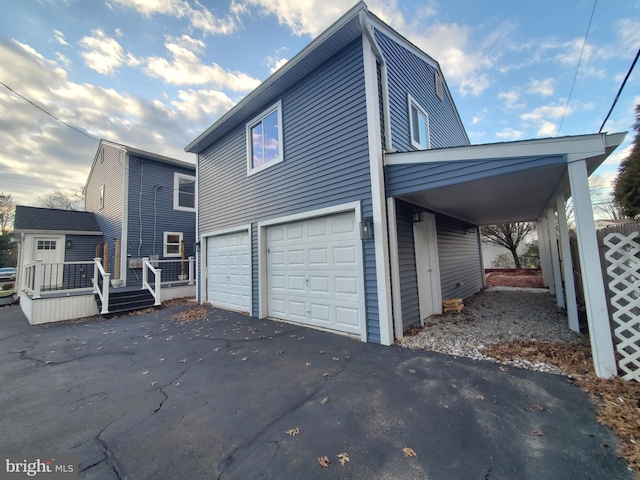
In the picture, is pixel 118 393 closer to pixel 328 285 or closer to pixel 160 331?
pixel 160 331

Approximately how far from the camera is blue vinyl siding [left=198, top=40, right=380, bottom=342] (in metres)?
4.61

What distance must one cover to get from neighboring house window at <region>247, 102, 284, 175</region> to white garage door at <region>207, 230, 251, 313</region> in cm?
207

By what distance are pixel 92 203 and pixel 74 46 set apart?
11.0 m

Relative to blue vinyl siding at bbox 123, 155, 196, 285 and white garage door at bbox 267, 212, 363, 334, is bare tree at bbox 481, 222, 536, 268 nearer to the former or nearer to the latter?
white garage door at bbox 267, 212, 363, 334

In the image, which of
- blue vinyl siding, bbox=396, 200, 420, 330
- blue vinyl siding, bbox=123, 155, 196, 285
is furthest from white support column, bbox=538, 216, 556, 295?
blue vinyl siding, bbox=123, 155, 196, 285

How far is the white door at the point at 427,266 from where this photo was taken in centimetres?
554

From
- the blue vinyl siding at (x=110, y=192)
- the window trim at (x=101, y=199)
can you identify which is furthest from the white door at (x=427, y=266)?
the window trim at (x=101, y=199)

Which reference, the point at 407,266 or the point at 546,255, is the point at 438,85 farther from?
the point at 546,255

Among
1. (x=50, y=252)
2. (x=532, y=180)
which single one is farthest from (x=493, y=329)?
(x=50, y=252)

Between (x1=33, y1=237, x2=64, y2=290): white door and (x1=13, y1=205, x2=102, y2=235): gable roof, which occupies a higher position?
(x1=13, y1=205, x2=102, y2=235): gable roof

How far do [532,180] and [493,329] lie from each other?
286 centimetres

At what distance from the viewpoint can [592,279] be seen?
288 cm

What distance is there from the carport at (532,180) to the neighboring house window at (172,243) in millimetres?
11327

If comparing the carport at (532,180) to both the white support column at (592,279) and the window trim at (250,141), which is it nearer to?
the white support column at (592,279)
